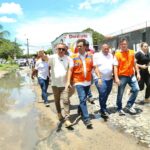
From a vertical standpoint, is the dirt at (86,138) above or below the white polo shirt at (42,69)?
below

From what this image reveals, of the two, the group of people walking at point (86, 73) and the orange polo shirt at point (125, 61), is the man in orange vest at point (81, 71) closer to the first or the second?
the group of people walking at point (86, 73)

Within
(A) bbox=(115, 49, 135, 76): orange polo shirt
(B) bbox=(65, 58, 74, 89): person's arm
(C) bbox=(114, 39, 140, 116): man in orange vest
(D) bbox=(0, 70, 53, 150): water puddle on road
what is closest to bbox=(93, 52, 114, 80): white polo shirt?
(C) bbox=(114, 39, 140, 116): man in orange vest

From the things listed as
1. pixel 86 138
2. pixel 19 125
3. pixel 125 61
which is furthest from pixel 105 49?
pixel 19 125

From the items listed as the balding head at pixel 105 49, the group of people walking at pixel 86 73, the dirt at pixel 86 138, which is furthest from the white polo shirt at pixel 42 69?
the balding head at pixel 105 49

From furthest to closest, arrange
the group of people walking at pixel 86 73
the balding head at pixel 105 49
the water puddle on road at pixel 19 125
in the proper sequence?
the balding head at pixel 105 49
the group of people walking at pixel 86 73
the water puddle on road at pixel 19 125

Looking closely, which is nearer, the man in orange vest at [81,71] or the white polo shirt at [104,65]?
the man in orange vest at [81,71]

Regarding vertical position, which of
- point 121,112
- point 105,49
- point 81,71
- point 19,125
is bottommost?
point 19,125

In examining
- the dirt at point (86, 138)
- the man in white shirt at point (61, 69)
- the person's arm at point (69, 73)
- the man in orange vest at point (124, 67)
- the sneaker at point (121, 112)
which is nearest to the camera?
the dirt at point (86, 138)

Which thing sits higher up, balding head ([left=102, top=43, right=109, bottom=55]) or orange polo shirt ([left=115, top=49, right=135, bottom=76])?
balding head ([left=102, top=43, right=109, bottom=55])

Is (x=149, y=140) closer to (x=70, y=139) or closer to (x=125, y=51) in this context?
(x=70, y=139)

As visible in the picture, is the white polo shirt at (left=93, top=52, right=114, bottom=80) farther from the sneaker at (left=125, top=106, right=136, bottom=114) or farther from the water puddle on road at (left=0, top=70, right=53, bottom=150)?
the water puddle on road at (left=0, top=70, right=53, bottom=150)

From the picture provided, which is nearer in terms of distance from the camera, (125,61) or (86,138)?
(86,138)

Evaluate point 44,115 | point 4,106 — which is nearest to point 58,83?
point 44,115

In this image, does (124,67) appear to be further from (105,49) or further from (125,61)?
(105,49)
